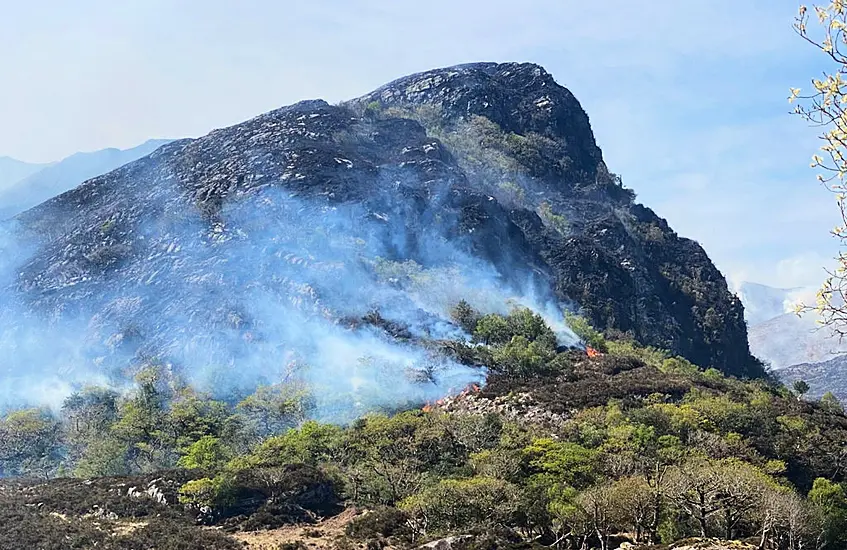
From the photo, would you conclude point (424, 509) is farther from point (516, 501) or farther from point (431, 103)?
A: point (431, 103)

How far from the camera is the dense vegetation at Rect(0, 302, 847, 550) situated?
37188 millimetres

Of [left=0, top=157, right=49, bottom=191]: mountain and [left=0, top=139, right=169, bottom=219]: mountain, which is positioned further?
[left=0, top=157, right=49, bottom=191]: mountain

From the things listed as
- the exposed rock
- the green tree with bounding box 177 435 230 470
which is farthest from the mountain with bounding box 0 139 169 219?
the exposed rock

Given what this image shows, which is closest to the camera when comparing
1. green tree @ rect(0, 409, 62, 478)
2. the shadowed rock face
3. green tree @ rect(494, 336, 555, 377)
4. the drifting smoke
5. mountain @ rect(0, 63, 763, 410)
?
green tree @ rect(0, 409, 62, 478)

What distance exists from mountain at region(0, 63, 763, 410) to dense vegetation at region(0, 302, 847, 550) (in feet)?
24.1

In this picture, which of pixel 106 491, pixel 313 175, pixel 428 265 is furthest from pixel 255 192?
pixel 106 491

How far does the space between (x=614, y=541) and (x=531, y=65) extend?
471 ft

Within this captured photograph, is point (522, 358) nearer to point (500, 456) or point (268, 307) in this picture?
point (500, 456)

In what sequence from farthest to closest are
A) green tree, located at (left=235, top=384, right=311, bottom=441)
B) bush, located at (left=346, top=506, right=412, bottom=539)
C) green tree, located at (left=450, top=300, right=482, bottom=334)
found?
green tree, located at (left=450, top=300, right=482, bottom=334) → green tree, located at (left=235, top=384, right=311, bottom=441) → bush, located at (left=346, top=506, right=412, bottom=539)

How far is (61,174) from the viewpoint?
165 m

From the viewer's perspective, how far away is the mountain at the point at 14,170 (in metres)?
168

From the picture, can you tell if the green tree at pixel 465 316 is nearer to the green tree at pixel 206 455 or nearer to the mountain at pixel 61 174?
the green tree at pixel 206 455

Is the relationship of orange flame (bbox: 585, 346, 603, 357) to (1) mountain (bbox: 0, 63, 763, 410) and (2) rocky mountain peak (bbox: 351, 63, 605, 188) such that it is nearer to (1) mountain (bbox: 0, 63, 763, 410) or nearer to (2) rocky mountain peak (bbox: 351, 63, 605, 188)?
(1) mountain (bbox: 0, 63, 763, 410)

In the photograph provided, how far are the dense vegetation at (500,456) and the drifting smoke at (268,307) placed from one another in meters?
4.57
